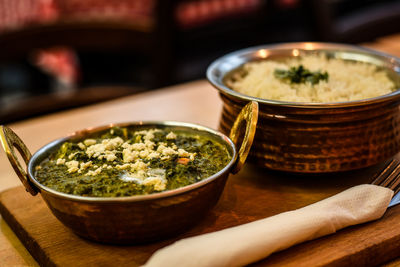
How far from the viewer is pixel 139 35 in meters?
2.79

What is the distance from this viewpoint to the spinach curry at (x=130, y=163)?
3.31 ft

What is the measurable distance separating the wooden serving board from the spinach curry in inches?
5.7

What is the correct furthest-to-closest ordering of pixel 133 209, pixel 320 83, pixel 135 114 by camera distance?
pixel 135 114, pixel 320 83, pixel 133 209

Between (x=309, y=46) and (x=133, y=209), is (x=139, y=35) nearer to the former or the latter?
(x=309, y=46)

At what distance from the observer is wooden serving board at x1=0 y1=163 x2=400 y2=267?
3.36 feet

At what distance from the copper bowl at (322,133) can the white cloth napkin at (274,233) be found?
0.43 feet

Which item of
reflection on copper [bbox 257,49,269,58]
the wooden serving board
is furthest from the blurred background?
the wooden serving board

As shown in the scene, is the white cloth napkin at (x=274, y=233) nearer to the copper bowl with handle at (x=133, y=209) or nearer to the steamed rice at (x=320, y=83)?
the copper bowl with handle at (x=133, y=209)

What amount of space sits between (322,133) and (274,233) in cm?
36

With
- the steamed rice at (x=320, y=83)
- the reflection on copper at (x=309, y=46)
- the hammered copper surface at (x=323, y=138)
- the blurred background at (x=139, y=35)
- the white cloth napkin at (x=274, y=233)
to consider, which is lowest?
the blurred background at (x=139, y=35)

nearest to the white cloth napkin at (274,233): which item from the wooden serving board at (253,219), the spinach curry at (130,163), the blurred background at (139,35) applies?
the wooden serving board at (253,219)

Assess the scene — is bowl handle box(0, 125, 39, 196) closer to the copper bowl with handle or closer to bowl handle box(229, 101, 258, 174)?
the copper bowl with handle

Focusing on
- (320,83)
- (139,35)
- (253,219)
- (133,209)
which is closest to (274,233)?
(253,219)

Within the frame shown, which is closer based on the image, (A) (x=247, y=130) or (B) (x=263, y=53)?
(A) (x=247, y=130)
